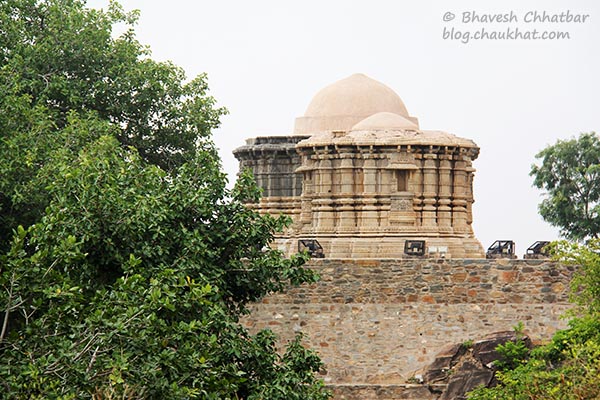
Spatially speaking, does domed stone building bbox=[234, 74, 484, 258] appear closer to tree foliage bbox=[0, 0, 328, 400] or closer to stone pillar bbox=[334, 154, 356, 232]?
stone pillar bbox=[334, 154, 356, 232]

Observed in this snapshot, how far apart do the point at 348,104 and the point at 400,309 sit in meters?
12.0

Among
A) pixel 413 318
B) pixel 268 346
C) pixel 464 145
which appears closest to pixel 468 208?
pixel 464 145

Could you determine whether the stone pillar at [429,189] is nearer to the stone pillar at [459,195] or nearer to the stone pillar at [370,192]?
the stone pillar at [459,195]

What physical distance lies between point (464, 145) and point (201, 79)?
8677 mm

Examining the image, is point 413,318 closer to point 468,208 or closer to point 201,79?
point 201,79

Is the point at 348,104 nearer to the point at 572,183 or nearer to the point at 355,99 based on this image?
the point at 355,99

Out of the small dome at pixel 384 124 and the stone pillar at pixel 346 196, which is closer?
the stone pillar at pixel 346 196

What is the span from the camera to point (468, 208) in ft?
123

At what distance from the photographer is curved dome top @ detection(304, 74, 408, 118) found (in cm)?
3953

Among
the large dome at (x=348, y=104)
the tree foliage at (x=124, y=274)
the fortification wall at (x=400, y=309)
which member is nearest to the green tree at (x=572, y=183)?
the large dome at (x=348, y=104)

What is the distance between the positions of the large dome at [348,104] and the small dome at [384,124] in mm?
2661

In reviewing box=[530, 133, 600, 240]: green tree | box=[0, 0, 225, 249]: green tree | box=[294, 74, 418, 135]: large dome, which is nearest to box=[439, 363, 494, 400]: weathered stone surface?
box=[0, 0, 225, 249]: green tree

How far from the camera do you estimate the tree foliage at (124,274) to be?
16.7m

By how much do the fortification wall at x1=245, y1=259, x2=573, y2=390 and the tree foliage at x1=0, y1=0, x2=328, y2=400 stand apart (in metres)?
5.52
